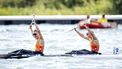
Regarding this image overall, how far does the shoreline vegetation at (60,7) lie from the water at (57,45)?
6527 millimetres

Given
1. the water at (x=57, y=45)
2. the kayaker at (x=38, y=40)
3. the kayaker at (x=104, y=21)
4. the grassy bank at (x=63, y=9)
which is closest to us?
the water at (x=57, y=45)

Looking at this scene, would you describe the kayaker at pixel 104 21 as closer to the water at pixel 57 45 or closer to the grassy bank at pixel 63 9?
the water at pixel 57 45

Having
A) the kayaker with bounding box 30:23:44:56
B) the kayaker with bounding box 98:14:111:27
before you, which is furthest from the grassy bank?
the kayaker with bounding box 30:23:44:56

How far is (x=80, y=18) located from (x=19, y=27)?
576cm

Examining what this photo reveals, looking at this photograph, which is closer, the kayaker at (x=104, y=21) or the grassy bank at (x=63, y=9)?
the kayaker at (x=104, y=21)

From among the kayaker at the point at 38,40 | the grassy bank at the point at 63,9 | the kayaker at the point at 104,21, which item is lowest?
the kayaker at the point at 38,40

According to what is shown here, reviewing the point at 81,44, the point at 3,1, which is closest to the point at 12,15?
the point at 3,1

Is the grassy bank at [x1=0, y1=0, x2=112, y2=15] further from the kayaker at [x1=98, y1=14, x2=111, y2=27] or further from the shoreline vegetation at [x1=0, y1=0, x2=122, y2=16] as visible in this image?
the kayaker at [x1=98, y1=14, x2=111, y2=27]

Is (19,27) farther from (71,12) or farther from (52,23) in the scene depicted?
(71,12)

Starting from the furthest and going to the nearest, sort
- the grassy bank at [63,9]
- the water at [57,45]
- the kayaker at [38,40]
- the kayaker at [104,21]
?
1. the grassy bank at [63,9]
2. the kayaker at [104,21]
3. the kayaker at [38,40]
4. the water at [57,45]

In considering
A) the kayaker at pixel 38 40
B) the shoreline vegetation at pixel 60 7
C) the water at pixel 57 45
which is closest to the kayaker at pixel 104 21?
the water at pixel 57 45

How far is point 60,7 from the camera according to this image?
62.2 metres

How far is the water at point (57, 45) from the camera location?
95.4 ft

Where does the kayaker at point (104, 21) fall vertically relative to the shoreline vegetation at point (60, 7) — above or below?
below
